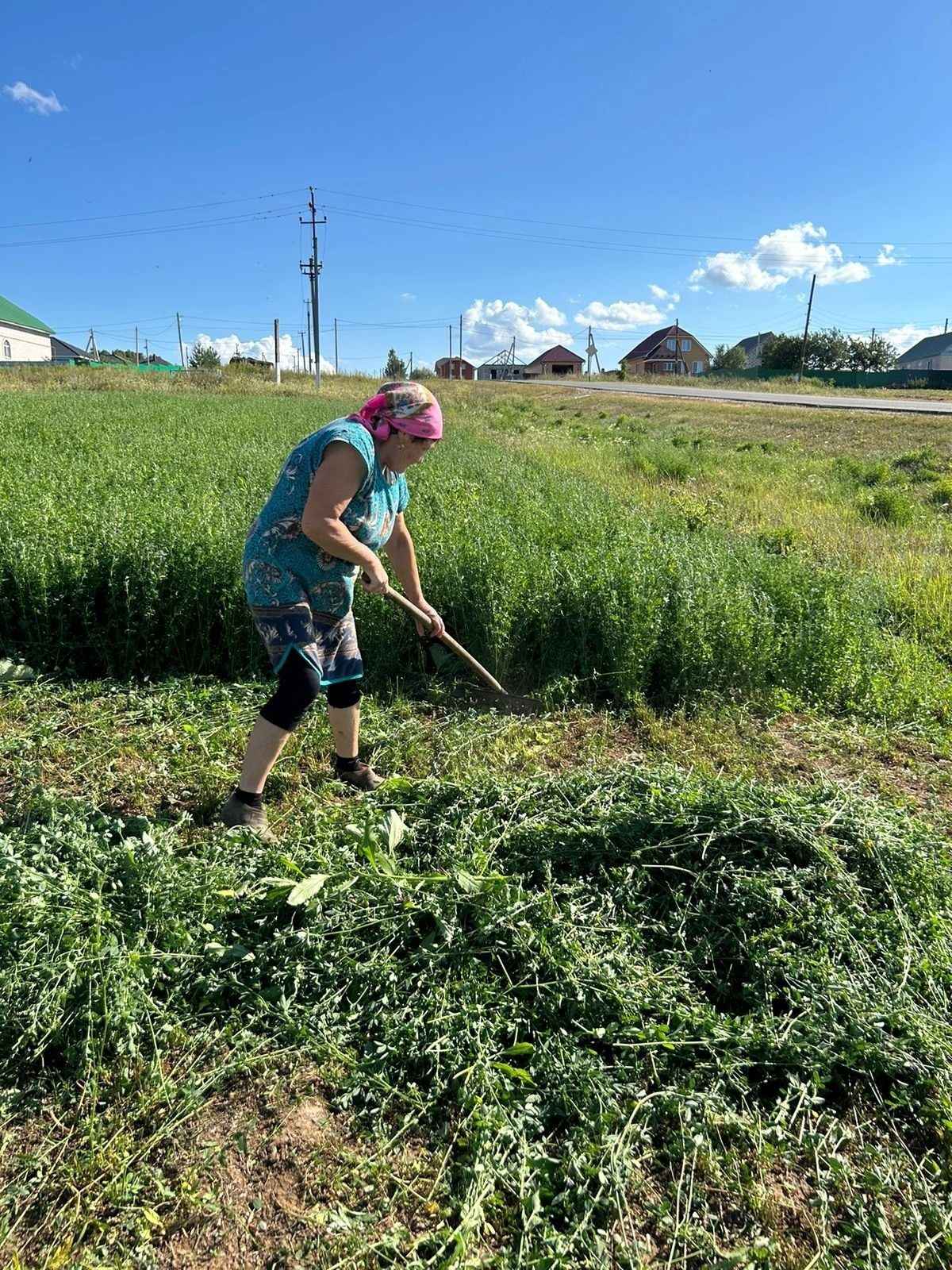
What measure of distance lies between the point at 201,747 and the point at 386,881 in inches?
57.5

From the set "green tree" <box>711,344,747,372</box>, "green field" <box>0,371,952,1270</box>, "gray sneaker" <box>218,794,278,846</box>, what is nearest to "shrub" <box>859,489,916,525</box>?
"green field" <box>0,371,952,1270</box>

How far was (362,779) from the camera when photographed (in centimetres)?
306

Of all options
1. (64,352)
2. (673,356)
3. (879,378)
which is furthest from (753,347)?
(64,352)

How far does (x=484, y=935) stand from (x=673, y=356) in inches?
2863

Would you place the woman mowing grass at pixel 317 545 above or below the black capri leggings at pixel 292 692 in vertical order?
above

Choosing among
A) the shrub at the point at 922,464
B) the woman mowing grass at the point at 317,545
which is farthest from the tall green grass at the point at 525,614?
the shrub at the point at 922,464

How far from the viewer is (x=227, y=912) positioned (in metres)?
2.13

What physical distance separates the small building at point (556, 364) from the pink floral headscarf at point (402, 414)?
7567 cm

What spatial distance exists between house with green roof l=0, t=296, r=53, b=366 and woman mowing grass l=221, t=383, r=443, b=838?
55162mm

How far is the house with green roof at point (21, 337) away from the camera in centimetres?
4841

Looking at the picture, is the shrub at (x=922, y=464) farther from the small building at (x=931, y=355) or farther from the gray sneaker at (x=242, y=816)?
the small building at (x=931, y=355)

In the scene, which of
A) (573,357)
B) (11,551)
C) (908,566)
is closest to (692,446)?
(908,566)

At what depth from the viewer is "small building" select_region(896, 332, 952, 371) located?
2173 inches

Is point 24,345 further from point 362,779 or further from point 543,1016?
point 543,1016
